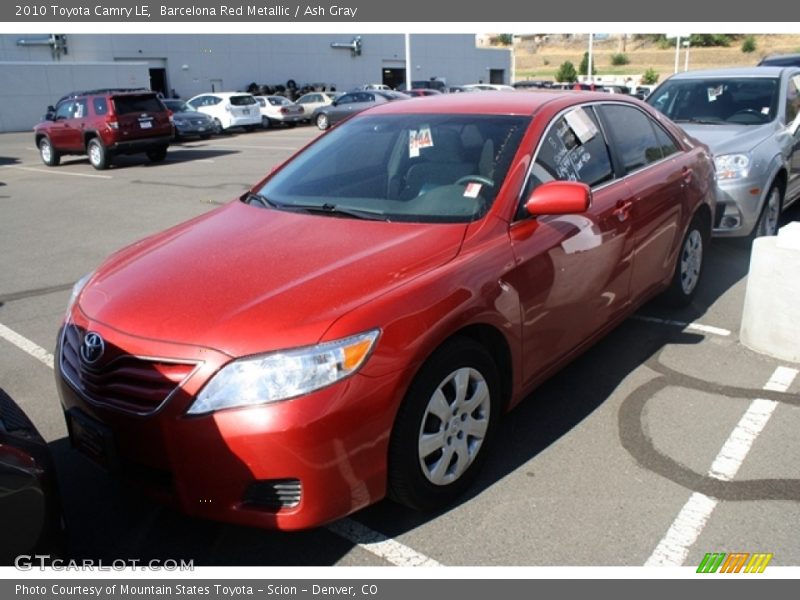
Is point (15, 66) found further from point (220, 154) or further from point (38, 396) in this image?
point (38, 396)

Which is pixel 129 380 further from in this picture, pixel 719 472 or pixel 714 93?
pixel 714 93

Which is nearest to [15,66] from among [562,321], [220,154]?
[220,154]

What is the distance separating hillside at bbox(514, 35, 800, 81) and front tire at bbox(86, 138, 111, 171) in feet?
190

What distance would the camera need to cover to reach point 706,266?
6.69m

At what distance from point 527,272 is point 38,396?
2993 mm

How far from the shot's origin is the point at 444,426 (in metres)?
2.94

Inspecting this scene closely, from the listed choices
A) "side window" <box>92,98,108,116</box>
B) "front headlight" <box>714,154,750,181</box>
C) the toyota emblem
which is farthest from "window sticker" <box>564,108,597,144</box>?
"side window" <box>92,98,108,116</box>

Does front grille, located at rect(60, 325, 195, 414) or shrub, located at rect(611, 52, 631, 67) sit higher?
shrub, located at rect(611, 52, 631, 67)

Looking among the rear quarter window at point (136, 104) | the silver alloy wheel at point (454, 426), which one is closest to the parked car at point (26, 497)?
the silver alloy wheel at point (454, 426)

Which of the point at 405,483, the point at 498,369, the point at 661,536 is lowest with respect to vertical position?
the point at 661,536

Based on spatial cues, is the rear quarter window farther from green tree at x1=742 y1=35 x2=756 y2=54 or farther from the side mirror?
green tree at x1=742 y1=35 x2=756 y2=54

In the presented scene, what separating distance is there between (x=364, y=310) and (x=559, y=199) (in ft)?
3.92

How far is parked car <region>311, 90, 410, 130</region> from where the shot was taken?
2706 centimetres

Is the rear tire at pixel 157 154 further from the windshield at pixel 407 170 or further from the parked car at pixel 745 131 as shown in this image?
the windshield at pixel 407 170
